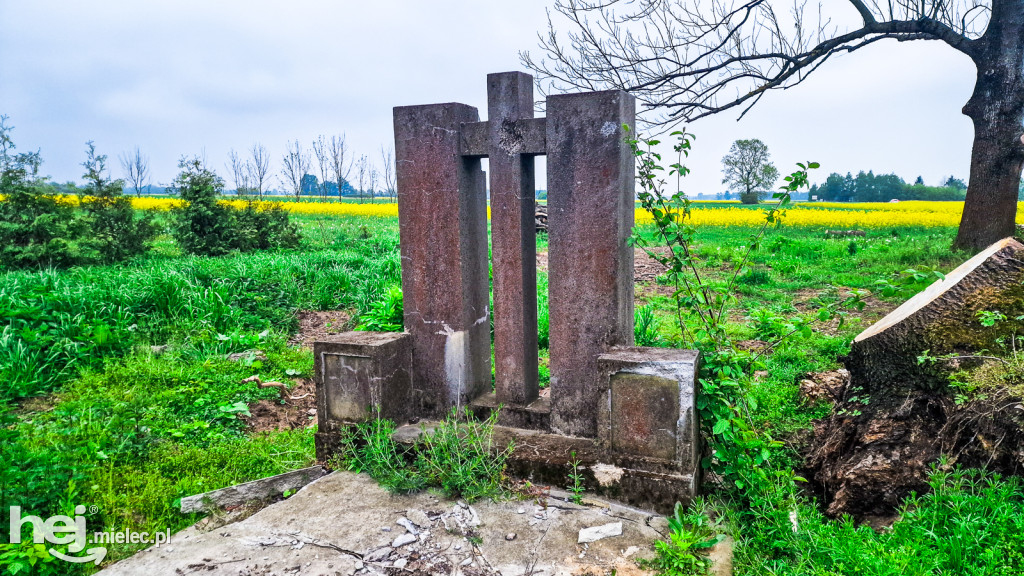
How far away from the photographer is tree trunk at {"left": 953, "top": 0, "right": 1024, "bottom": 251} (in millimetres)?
8773

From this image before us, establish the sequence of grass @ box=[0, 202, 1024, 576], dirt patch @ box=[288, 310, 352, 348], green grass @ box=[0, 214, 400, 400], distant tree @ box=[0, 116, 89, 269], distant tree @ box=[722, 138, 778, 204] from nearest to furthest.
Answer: grass @ box=[0, 202, 1024, 576] < green grass @ box=[0, 214, 400, 400] < dirt patch @ box=[288, 310, 352, 348] < distant tree @ box=[0, 116, 89, 269] < distant tree @ box=[722, 138, 778, 204]

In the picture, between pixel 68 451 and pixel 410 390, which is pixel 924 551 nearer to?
pixel 410 390

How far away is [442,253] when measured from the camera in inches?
132

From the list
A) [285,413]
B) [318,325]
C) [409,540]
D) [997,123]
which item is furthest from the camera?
[997,123]

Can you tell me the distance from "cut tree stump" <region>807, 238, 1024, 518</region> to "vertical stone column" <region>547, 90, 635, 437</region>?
1.25m

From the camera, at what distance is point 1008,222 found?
933 centimetres

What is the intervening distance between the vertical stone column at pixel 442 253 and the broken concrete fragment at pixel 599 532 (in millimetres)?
1159

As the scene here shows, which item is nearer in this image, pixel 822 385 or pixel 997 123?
pixel 822 385

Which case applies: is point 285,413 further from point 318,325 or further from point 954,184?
point 954,184

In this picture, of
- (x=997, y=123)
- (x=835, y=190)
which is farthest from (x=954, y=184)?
(x=997, y=123)

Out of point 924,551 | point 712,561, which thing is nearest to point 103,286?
point 712,561

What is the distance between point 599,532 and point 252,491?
187 cm

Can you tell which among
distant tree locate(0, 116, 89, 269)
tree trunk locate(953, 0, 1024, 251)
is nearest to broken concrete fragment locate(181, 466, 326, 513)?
distant tree locate(0, 116, 89, 269)

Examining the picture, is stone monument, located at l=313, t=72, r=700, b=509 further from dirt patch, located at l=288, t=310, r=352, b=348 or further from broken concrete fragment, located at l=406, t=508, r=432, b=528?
dirt patch, located at l=288, t=310, r=352, b=348
